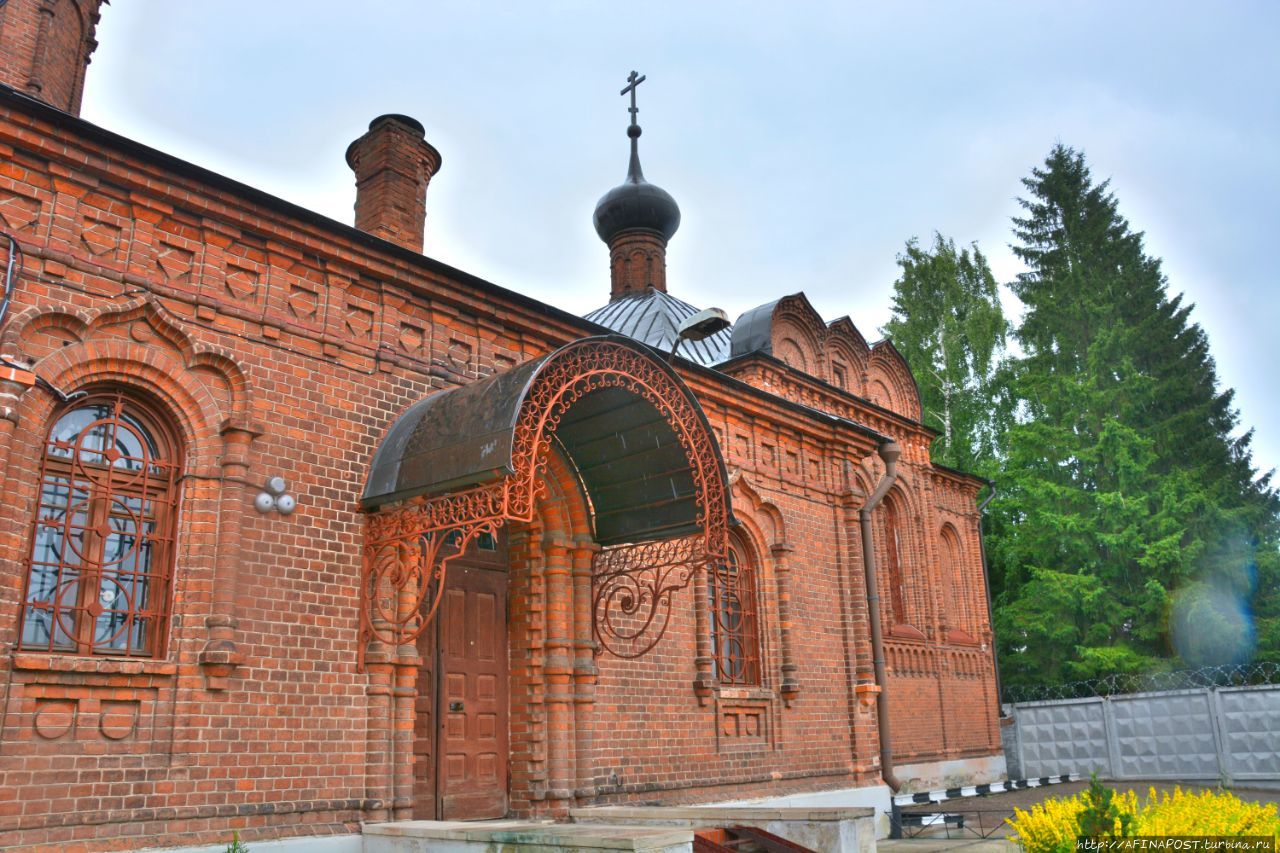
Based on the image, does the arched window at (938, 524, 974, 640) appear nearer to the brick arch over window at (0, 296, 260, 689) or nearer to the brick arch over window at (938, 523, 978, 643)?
the brick arch over window at (938, 523, 978, 643)

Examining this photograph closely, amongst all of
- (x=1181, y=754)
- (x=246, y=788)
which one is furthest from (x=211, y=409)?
(x=1181, y=754)

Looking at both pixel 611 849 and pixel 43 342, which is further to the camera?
pixel 43 342

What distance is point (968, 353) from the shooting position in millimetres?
24578

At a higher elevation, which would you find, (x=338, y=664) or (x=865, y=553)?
(x=865, y=553)

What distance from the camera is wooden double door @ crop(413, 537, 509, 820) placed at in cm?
800

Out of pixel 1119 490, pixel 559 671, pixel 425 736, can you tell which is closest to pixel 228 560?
pixel 425 736

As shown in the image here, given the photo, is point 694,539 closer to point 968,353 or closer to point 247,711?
point 247,711

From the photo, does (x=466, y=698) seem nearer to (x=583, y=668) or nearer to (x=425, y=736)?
(x=425, y=736)

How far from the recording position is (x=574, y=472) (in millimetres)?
9008

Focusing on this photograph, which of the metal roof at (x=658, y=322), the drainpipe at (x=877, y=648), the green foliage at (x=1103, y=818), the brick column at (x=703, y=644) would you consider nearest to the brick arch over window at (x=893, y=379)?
the metal roof at (x=658, y=322)

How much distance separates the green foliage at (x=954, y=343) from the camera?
24.0 metres

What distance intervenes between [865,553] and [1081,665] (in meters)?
7.84

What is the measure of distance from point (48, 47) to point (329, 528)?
6241 millimetres

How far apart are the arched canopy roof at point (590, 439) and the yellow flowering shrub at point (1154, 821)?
3416 millimetres
